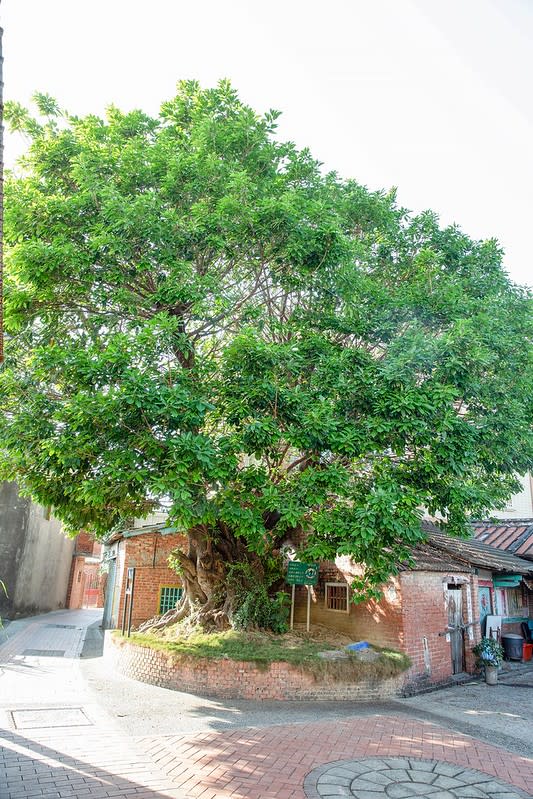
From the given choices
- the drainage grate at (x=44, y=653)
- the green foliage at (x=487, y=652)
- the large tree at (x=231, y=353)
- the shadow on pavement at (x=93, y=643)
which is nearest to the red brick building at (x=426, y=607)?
the green foliage at (x=487, y=652)

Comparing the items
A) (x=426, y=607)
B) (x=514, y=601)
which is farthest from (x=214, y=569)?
(x=514, y=601)

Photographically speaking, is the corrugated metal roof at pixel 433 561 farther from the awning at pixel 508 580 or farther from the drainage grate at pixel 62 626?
the drainage grate at pixel 62 626

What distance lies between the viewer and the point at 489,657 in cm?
1267

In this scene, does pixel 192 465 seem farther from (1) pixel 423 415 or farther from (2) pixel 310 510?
(1) pixel 423 415

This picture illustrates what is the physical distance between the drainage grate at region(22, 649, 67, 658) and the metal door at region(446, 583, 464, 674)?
1033cm

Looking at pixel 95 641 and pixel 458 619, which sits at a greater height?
pixel 458 619

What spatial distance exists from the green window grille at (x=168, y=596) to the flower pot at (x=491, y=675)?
8.71 metres

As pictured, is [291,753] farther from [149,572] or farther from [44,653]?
[44,653]

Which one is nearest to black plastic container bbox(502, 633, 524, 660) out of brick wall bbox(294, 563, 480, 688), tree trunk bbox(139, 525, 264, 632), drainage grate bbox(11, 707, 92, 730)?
brick wall bbox(294, 563, 480, 688)

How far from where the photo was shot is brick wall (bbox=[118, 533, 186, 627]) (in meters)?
16.0

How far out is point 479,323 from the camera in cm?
970

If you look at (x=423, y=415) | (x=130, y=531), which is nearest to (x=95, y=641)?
(x=130, y=531)

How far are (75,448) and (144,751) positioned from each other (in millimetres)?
4476

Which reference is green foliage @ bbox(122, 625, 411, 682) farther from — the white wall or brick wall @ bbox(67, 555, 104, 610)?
brick wall @ bbox(67, 555, 104, 610)
